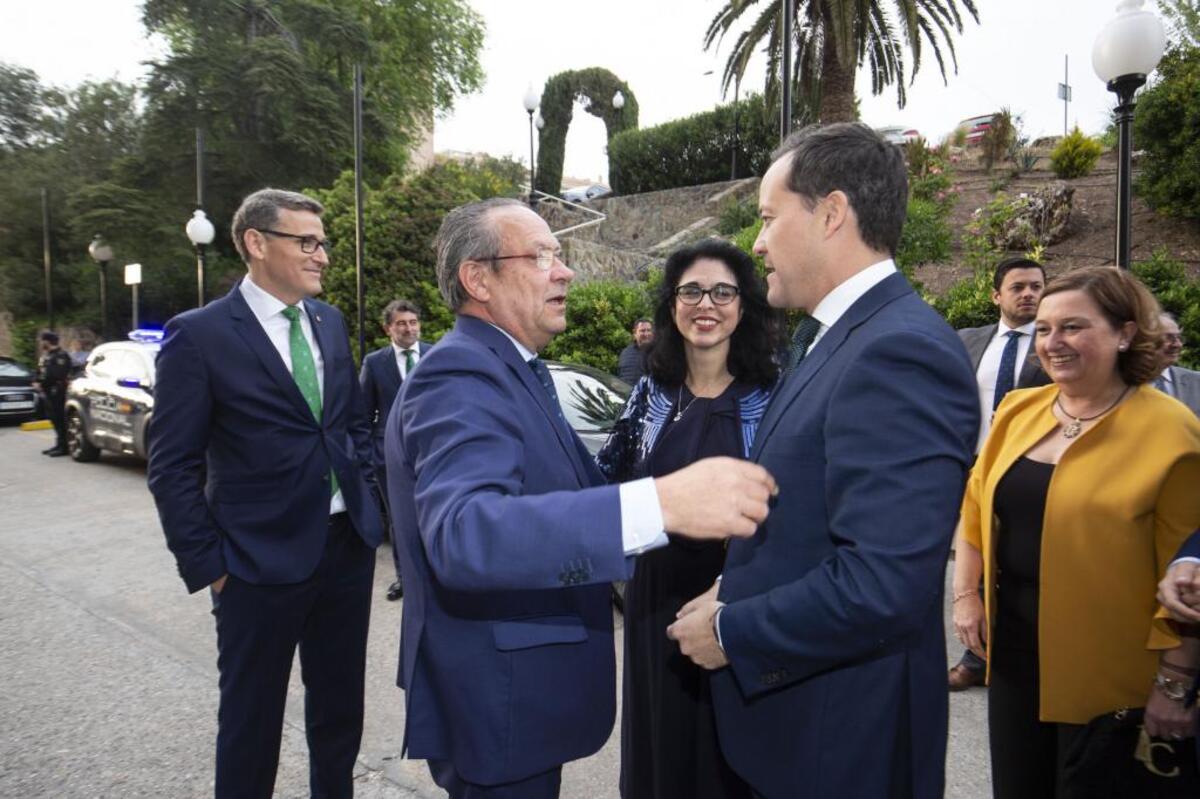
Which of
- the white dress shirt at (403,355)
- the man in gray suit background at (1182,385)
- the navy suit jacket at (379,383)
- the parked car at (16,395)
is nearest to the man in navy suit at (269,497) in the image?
the navy suit jacket at (379,383)

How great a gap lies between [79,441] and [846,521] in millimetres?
13020

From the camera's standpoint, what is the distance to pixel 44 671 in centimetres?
418

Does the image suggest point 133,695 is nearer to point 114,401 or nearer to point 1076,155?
point 114,401

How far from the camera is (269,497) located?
8.79 feet

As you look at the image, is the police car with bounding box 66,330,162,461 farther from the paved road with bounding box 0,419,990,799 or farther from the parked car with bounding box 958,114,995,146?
the parked car with bounding box 958,114,995,146

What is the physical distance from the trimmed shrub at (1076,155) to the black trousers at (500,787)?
19871 mm

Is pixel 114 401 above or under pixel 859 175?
under

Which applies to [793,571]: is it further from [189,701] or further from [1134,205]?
[1134,205]

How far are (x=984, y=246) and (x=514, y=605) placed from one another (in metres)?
13.6

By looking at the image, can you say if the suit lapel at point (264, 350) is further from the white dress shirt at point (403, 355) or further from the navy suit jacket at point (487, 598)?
the white dress shirt at point (403, 355)

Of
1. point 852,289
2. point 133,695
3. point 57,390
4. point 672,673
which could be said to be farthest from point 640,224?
point 852,289

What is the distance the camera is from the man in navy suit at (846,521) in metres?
1.32

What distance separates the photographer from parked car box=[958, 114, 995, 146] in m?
21.5

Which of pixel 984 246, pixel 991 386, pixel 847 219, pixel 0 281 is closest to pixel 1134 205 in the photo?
pixel 984 246
